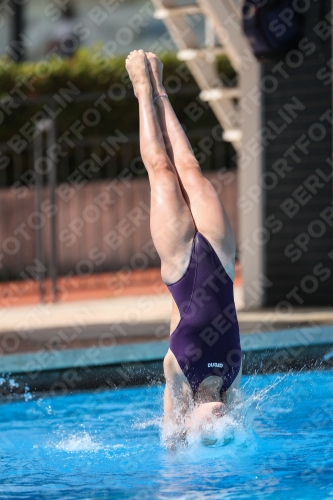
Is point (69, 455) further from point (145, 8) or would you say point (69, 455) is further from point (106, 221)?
point (145, 8)

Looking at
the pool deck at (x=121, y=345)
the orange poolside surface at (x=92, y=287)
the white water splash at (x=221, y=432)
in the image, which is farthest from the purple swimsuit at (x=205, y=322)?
the orange poolside surface at (x=92, y=287)

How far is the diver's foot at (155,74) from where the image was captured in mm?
4211

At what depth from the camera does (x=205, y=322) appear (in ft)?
12.3

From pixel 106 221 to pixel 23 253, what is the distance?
1.41 meters

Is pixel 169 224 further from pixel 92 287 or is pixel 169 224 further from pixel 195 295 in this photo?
pixel 92 287

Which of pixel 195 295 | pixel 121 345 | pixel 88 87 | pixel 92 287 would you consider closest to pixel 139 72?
pixel 195 295

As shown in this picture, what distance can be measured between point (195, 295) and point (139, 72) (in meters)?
1.21

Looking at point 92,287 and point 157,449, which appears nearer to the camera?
point 157,449

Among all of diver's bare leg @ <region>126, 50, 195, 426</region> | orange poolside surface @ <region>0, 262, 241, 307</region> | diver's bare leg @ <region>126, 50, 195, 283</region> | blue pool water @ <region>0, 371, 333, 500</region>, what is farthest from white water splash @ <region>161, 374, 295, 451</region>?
orange poolside surface @ <region>0, 262, 241, 307</region>

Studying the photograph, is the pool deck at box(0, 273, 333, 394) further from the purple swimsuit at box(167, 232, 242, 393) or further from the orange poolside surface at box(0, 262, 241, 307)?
the orange poolside surface at box(0, 262, 241, 307)

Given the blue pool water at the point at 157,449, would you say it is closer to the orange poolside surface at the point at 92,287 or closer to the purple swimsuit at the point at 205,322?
the purple swimsuit at the point at 205,322

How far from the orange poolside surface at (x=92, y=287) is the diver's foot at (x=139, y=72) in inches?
260

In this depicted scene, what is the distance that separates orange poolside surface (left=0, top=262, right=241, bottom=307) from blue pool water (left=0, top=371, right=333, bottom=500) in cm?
561

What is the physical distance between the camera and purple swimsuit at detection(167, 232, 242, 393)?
3.70 m
